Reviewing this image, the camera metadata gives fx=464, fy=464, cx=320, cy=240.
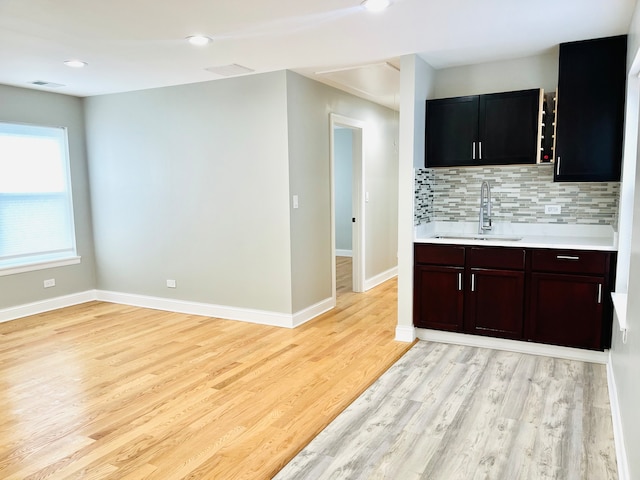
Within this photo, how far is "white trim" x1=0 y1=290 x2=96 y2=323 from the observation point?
4.91 m

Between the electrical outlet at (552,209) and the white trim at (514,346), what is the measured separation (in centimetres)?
114

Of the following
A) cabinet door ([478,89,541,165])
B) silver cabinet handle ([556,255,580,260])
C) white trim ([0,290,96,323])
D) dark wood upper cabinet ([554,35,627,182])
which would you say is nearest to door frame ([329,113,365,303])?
cabinet door ([478,89,541,165])

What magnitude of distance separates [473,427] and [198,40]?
10.2 feet

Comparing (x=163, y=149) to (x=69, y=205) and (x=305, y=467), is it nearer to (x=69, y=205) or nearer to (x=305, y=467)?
(x=69, y=205)

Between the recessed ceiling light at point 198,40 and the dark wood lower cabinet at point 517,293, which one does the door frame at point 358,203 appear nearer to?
the dark wood lower cabinet at point 517,293

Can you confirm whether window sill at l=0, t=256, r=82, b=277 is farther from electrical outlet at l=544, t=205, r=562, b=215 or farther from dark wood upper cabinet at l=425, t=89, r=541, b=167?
electrical outlet at l=544, t=205, r=562, b=215

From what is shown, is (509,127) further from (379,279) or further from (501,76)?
(379,279)

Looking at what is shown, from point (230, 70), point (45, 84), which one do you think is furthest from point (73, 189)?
point (230, 70)

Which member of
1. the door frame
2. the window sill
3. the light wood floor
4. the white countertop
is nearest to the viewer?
the light wood floor

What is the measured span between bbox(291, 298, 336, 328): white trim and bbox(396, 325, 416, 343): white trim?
101cm

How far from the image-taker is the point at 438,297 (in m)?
3.98

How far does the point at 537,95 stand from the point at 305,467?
3211 millimetres

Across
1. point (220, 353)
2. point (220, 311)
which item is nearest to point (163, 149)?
point (220, 311)

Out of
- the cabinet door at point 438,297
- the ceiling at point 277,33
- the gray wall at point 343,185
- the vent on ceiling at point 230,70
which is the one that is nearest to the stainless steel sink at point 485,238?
the cabinet door at point 438,297
